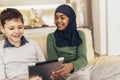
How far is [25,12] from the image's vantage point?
11.9 feet

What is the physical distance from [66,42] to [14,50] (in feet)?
1.37

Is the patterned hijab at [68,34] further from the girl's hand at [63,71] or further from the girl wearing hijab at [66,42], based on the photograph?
the girl's hand at [63,71]

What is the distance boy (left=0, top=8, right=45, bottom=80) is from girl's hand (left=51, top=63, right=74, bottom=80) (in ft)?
0.62

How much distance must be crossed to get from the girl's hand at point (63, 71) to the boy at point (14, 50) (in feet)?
0.62

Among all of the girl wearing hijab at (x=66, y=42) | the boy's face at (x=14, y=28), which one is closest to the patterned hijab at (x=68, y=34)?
the girl wearing hijab at (x=66, y=42)

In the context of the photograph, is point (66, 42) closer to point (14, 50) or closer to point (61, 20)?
point (61, 20)

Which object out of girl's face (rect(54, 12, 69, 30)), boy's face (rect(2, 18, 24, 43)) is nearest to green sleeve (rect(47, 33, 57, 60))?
girl's face (rect(54, 12, 69, 30))

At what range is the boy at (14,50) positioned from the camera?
1.50 m

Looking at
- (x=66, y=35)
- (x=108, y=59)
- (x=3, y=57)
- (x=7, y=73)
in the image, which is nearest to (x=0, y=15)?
(x=3, y=57)

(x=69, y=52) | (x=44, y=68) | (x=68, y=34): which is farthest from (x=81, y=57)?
(x=44, y=68)

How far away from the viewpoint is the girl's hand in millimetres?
1503

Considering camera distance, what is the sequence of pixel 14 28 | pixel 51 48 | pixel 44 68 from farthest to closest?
pixel 51 48 → pixel 14 28 → pixel 44 68

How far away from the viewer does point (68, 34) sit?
183 cm

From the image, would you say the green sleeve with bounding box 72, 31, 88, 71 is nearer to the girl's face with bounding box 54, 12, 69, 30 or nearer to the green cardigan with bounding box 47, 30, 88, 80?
the green cardigan with bounding box 47, 30, 88, 80
